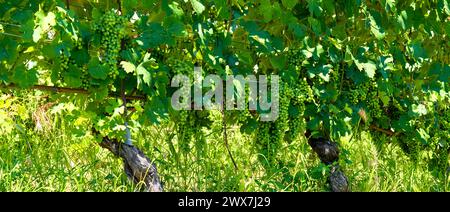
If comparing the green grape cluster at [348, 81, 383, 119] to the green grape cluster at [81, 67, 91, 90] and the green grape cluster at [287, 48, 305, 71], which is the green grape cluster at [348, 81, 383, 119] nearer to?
the green grape cluster at [287, 48, 305, 71]

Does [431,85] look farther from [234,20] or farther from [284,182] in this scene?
[234,20]

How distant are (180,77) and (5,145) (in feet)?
6.09

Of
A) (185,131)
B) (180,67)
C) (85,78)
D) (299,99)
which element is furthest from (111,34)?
(299,99)

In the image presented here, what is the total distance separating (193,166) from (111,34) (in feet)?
4.30

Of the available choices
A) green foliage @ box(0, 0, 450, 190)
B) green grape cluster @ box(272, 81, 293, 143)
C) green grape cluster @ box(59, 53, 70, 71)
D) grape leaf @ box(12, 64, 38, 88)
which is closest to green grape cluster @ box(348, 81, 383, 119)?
green foliage @ box(0, 0, 450, 190)


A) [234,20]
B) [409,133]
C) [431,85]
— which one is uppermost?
[234,20]

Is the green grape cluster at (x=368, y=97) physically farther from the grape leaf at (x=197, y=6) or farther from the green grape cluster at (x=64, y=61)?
the green grape cluster at (x=64, y=61)

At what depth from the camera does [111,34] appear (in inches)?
149

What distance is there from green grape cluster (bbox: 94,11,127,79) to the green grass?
0.74m

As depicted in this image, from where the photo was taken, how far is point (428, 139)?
207 inches

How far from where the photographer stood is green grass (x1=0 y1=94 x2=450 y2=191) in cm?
450

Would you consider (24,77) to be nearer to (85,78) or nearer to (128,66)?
(85,78)

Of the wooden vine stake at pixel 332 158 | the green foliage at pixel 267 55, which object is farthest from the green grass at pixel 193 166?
the green foliage at pixel 267 55
